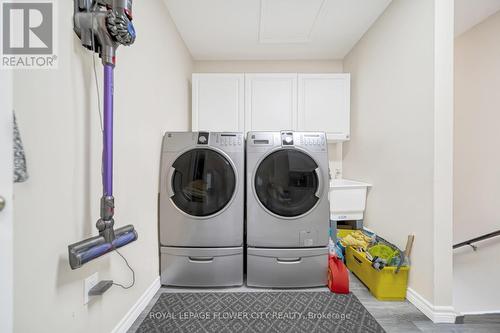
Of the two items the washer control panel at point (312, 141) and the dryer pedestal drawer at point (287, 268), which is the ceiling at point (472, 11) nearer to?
the washer control panel at point (312, 141)

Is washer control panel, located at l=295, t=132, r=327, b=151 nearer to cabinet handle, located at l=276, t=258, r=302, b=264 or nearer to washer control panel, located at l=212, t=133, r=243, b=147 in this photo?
washer control panel, located at l=212, t=133, r=243, b=147

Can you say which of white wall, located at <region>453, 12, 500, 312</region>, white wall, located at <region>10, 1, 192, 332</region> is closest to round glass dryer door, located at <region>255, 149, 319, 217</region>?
white wall, located at <region>10, 1, 192, 332</region>

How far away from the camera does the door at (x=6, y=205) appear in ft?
1.88

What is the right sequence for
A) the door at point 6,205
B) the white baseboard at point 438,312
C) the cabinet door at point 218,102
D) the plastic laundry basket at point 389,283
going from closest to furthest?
the door at point 6,205 < the white baseboard at point 438,312 < the plastic laundry basket at point 389,283 < the cabinet door at point 218,102

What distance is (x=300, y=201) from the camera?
1637 millimetres

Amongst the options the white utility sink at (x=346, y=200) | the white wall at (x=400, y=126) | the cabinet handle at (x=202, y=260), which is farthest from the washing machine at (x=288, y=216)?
the white wall at (x=400, y=126)

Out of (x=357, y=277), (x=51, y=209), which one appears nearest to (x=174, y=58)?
(x=51, y=209)

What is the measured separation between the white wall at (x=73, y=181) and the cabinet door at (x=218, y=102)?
789 mm

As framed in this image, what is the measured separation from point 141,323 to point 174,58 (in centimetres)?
210

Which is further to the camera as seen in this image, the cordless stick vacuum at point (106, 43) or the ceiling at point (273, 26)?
the ceiling at point (273, 26)

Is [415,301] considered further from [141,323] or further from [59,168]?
[59,168]

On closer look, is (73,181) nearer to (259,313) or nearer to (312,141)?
(259,313)

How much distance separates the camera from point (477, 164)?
193 centimetres

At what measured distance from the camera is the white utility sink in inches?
78.0
